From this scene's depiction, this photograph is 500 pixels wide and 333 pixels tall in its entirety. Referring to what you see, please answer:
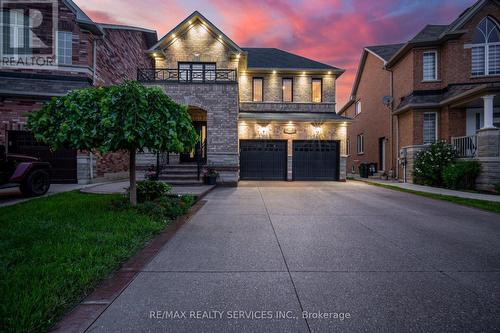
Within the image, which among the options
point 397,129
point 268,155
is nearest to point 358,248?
point 268,155

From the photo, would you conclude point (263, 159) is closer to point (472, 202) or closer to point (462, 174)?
point (462, 174)

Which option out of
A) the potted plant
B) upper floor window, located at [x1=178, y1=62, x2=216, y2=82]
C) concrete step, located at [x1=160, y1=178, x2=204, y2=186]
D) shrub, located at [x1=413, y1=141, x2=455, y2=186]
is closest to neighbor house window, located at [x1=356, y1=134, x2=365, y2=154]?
shrub, located at [x1=413, y1=141, x2=455, y2=186]

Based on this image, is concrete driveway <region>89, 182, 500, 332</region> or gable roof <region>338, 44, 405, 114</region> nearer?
concrete driveway <region>89, 182, 500, 332</region>

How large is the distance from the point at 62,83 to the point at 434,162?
60.7 ft

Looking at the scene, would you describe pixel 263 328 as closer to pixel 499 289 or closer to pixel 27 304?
pixel 27 304

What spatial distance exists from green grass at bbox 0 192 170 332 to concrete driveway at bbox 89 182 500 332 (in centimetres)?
42

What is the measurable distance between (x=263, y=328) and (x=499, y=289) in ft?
8.79

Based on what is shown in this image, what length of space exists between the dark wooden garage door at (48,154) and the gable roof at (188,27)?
7.90 meters

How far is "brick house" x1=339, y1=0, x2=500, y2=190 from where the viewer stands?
1179 cm

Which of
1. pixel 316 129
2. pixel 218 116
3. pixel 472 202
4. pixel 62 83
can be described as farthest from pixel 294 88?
pixel 62 83

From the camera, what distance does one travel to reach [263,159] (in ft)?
52.0

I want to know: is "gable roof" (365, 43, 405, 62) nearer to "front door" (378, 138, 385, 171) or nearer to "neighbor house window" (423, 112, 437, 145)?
"neighbor house window" (423, 112, 437, 145)

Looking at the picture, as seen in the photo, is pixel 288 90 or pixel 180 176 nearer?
pixel 180 176

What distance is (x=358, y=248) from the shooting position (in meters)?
3.81
